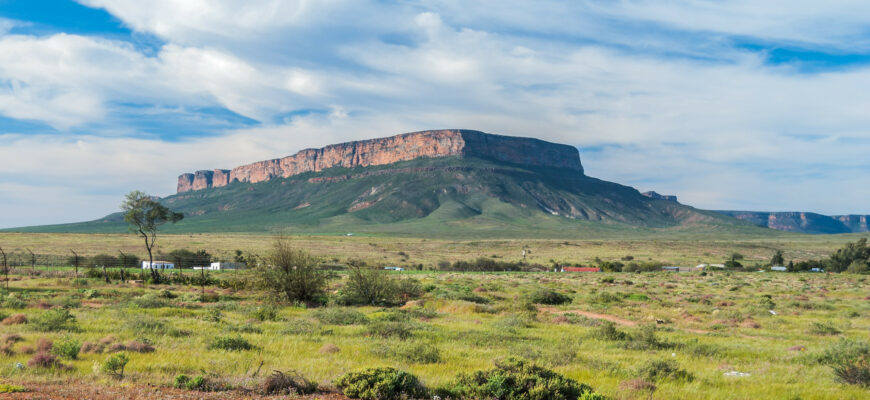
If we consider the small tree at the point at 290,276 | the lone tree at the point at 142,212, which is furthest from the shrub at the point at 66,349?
the lone tree at the point at 142,212

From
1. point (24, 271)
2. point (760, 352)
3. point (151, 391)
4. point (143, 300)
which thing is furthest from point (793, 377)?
point (24, 271)

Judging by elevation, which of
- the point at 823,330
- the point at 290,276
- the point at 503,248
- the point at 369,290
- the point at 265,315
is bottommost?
the point at 503,248

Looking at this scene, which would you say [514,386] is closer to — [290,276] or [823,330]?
[823,330]

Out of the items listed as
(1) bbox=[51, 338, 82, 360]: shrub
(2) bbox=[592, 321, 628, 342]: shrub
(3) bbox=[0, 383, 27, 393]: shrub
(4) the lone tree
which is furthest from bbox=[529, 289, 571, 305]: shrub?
(4) the lone tree

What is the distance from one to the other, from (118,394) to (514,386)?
5.81m

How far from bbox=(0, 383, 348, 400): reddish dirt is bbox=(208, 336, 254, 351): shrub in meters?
3.72

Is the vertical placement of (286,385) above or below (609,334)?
above

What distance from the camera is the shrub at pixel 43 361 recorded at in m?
9.03

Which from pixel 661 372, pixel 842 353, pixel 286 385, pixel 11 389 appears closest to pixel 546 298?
pixel 842 353

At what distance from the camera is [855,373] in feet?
32.3

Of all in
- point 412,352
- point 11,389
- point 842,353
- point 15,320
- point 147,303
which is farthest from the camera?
point 147,303

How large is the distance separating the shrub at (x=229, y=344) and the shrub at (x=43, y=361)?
9.61 feet

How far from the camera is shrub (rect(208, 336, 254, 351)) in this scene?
1159cm

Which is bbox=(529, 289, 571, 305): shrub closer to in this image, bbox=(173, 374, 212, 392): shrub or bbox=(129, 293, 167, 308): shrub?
bbox=(129, 293, 167, 308): shrub
